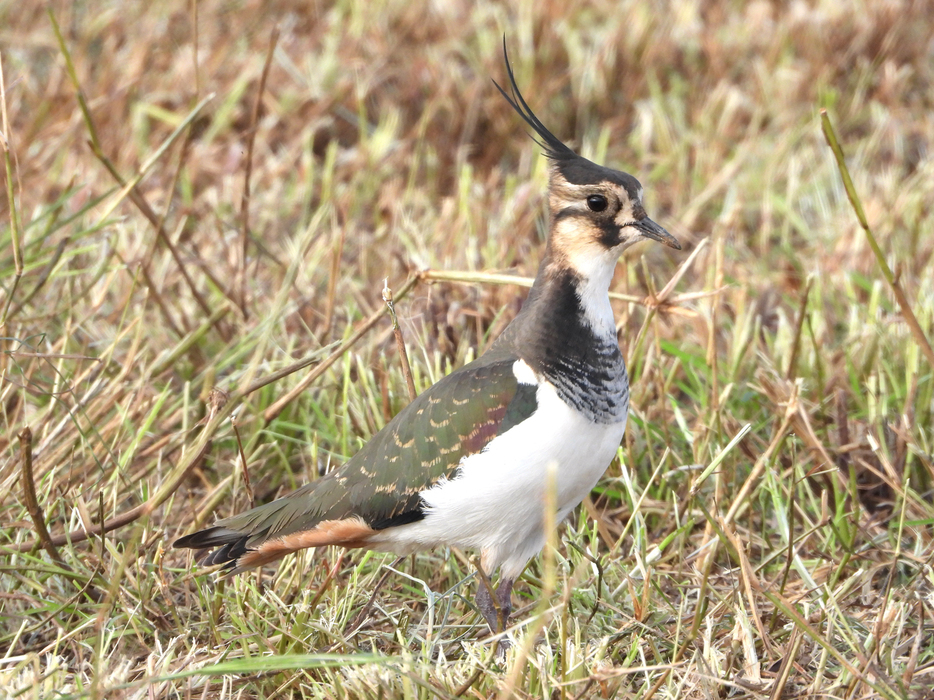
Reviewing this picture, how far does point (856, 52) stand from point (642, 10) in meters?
1.41

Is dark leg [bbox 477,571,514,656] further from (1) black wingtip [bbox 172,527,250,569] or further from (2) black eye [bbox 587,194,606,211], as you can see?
(2) black eye [bbox 587,194,606,211]

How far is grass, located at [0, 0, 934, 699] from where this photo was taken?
298cm

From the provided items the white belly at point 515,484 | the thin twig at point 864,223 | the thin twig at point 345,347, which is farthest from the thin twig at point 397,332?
the thin twig at point 864,223

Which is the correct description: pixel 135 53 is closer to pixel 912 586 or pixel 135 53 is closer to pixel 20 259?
pixel 20 259

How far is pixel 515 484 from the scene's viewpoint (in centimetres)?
290

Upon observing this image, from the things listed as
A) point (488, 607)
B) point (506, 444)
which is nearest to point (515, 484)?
point (506, 444)

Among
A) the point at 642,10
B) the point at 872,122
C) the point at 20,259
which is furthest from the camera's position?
the point at 642,10

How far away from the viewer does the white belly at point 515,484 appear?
2885mm

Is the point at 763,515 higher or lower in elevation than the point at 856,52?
lower

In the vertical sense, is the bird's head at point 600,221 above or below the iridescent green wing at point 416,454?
above

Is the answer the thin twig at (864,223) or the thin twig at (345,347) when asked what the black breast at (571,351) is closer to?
the thin twig at (345,347)

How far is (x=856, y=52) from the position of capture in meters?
7.08

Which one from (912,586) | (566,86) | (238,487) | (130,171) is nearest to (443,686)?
(238,487)

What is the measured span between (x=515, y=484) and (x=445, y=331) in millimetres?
1507
